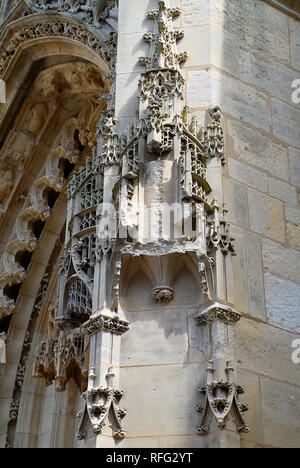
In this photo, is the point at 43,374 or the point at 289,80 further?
the point at 43,374

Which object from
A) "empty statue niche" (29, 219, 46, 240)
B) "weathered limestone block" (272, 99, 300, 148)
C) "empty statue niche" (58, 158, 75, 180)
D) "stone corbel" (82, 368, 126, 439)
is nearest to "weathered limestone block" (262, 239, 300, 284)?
"weathered limestone block" (272, 99, 300, 148)

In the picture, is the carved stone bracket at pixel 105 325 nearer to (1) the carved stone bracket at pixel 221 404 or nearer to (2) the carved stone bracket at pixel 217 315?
(2) the carved stone bracket at pixel 217 315

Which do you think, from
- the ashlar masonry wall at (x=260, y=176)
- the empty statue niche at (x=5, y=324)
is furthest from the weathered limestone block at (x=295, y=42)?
the empty statue niche at (x=5, y=324)

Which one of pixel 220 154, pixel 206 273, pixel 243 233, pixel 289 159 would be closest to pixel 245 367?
pixel 206 273

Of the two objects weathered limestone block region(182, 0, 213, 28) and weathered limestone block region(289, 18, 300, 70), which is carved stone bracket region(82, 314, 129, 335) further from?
weathered limestone block region(289, 18, 300, 70)

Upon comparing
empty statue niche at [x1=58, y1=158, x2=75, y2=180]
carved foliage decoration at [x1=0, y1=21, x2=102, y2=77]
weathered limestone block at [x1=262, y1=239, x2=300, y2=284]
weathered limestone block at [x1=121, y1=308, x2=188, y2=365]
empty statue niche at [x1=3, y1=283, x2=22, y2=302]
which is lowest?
weathered limestone block at [x1=121, y1=308, x2=188, y2=365]

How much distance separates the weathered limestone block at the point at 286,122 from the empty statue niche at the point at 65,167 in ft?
15.6

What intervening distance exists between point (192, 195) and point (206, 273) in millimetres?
591

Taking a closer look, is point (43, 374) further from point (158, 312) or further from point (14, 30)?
point (14, 30)

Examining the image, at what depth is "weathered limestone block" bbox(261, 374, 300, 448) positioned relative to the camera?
5547mm

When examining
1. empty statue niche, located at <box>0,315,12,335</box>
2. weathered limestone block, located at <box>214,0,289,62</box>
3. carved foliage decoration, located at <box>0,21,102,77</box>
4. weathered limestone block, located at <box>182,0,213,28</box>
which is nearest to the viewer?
weathered limestone block, located at <box>182,0,213,28</box>

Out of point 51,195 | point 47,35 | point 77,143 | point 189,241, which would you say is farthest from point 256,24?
point 51,195

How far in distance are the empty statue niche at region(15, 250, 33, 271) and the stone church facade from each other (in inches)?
131

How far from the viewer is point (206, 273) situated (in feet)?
18.6
